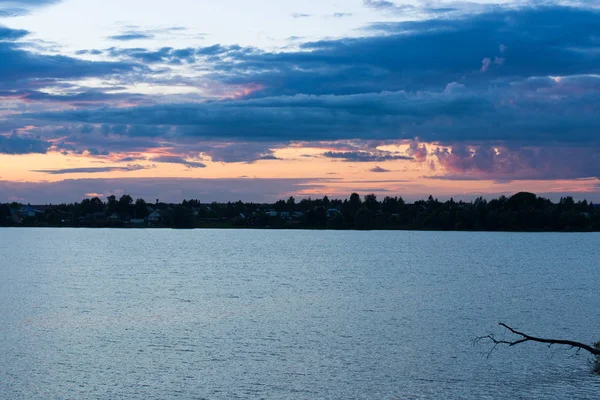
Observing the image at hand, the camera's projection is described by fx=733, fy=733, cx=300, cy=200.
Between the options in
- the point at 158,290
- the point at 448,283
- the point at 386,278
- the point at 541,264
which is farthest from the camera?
the point at 541,264

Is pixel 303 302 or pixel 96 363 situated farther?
pixel 303 302

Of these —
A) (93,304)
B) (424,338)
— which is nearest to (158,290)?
(93,304)

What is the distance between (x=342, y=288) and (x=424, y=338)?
37.0 meters

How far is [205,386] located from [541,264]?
112349mm

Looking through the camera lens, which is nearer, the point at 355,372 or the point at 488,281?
the point at 355,372

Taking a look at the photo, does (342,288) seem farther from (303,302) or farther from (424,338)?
(424,338)

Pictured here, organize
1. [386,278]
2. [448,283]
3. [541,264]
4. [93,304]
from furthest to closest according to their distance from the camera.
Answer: [541,264] → [386,278] → [448,283] → [93,304]

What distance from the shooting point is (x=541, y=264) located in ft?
448

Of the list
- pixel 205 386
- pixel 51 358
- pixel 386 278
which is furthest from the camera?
pixel 386 278

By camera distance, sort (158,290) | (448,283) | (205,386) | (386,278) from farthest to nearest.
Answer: (386,278)
(448,283)
(158,290)
(205,386)

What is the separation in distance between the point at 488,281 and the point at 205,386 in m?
68.6

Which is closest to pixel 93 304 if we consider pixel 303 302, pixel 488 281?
pixel 303 302

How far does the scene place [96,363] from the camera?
4078cm

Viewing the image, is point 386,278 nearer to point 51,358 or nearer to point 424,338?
point 424,338
